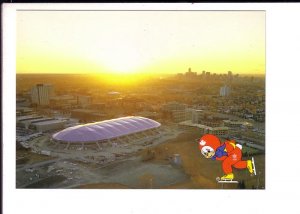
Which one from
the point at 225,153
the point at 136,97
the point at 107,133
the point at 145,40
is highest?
the point at 145,40

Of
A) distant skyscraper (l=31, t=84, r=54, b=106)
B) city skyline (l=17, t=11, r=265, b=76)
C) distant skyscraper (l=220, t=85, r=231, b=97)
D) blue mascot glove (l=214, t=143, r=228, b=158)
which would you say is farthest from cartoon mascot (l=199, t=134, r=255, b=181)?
distant skyscraper (l=31, t=84, r=54, b=106)

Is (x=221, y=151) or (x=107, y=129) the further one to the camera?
(x=107, y=129)

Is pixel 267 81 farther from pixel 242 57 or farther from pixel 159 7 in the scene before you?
pixel 159 7

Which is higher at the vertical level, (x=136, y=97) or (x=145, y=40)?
(x=145, y=40)

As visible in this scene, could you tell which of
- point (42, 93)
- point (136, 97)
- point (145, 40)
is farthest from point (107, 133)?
point (145, 40)

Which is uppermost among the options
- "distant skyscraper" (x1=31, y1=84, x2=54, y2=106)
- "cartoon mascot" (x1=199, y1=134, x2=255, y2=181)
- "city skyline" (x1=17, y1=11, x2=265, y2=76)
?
"city skyline" (x1=17, y1=11, x2=265, y2=76)

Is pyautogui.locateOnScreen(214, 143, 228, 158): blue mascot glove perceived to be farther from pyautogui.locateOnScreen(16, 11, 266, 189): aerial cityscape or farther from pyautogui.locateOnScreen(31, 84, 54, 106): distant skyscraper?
pyautogui.locateOnScreen(31, 84, 54, 106): distant skyscraper

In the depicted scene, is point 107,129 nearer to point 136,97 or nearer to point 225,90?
point 136,97
